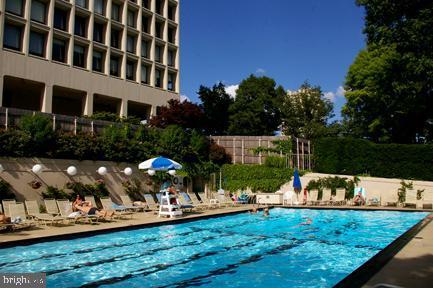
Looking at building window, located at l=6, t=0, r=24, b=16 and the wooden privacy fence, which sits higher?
building window, located at l=6, t=0, r=24, b=16

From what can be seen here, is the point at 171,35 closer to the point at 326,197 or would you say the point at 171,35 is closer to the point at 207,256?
the point at 326,197

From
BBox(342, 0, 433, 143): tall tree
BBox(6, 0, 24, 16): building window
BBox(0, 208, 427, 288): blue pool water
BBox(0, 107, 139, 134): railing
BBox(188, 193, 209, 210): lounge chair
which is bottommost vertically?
BBox(0, 208, 427, 288): blue pool water

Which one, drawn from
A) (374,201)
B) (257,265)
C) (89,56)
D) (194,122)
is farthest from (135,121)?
(257,265)

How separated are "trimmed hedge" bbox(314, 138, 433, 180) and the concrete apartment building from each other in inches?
636

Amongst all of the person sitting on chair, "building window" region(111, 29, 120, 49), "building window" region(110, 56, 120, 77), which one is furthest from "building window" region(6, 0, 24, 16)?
the person sitting on chair

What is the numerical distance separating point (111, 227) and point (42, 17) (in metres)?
21.0

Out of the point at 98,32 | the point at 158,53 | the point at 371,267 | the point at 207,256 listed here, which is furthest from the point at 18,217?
the point at 158,53

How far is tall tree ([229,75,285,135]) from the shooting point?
47.9m

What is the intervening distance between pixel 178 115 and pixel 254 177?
6.83 m

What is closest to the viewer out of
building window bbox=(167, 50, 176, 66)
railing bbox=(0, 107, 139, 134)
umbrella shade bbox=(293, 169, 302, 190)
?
railing bbox=(0, 107, 139, 134)

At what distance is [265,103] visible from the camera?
4938 cm

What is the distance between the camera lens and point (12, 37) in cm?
2658

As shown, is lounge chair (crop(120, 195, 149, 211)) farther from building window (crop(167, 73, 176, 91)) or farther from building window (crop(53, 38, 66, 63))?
building window (crop(167, 73, 176, 91))

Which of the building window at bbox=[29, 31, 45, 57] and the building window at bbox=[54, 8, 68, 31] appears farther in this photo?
the building window at bbox=[54, 8, 68, 31]
